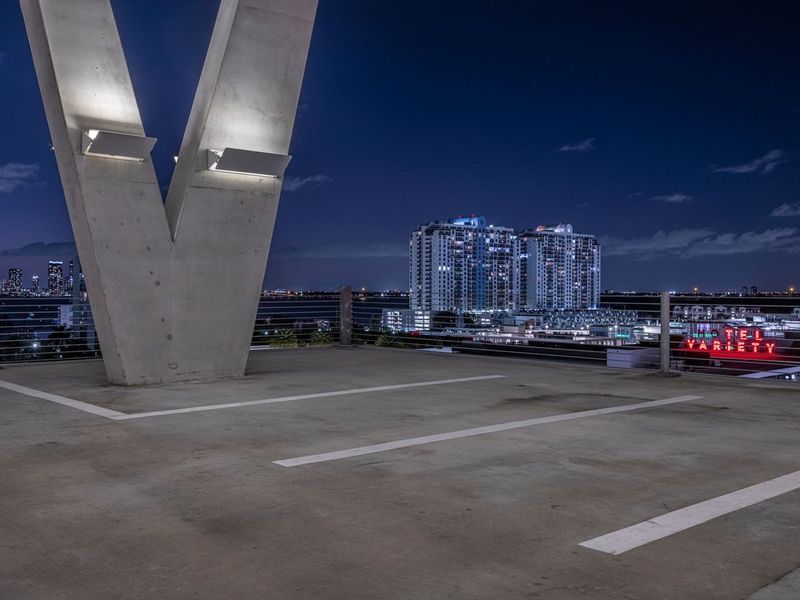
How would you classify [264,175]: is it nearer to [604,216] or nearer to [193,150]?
[193,150]

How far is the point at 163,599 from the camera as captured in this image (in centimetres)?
263

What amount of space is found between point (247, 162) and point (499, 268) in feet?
187

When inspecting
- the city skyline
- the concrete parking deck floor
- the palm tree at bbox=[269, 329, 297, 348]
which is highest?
the city skyline

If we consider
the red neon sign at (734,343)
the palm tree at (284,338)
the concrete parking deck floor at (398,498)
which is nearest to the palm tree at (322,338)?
the palm tree at (284,338)

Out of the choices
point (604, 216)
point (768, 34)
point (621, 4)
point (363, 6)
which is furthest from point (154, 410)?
point (604, 216)

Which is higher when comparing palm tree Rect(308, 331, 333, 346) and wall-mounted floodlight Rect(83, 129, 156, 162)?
wall-mounted floodlight Rect(83, 129, 156, 162)

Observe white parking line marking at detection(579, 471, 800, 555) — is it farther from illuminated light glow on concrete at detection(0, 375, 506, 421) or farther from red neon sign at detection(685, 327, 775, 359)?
red neon sign at detection(685, 327, 775, 359)

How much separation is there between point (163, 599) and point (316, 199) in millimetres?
56956

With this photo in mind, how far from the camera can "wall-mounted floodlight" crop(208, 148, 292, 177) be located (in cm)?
898

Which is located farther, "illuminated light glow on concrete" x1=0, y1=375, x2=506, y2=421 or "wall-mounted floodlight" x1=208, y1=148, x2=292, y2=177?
"wall-mounted floodlight" x1=208, y1=148, x2=292, y2=177

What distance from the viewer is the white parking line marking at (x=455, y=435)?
16.1 ft

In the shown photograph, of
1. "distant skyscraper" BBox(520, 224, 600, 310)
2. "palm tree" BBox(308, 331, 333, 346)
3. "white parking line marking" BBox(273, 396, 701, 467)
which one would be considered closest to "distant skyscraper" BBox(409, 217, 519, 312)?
"distant skyscraper" BBox(520, 224, 600, 310)

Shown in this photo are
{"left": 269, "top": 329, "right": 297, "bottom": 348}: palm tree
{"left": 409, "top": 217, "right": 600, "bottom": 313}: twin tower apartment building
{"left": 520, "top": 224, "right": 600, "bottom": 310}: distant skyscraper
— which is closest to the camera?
{"left": 269, "top": 329, "right": 297, "bottom": 348}: palm tree

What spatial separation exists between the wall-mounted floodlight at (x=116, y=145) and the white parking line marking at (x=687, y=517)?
7.11m
